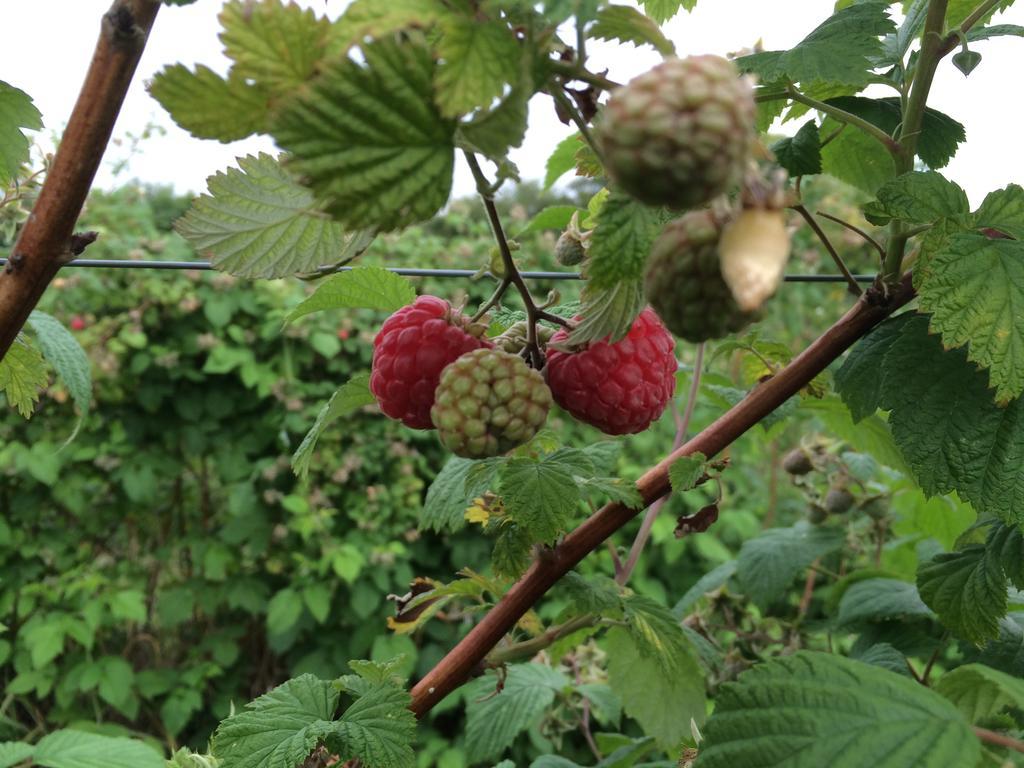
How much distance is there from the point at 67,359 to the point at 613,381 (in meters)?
0.62

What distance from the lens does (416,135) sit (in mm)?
389

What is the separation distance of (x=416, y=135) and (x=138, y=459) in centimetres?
262

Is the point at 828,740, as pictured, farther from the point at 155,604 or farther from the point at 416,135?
the point at 155,604

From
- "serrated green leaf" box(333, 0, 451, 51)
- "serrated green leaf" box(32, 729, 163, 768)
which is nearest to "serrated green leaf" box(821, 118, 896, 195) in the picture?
"serrated green leaf" box(333, 0, 451, 51)

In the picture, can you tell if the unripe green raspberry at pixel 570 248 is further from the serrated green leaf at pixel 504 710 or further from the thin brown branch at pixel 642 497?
the serrated green leaf at pixel 504 710

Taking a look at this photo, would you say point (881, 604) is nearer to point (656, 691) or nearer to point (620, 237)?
point (656, 691)

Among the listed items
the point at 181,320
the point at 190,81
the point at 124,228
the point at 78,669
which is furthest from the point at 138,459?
the point at 190,81

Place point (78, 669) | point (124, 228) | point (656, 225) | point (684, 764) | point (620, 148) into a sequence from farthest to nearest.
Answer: point (124, 228)
point (78, 669)
point (684, 764)
point (656, 225)
point (620, 148)

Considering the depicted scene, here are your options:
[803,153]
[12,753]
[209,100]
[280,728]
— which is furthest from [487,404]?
[12,753]

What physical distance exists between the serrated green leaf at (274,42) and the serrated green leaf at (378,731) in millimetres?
469

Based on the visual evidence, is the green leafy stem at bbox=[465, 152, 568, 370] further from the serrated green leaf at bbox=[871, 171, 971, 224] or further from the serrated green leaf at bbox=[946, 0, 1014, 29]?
the serrated green leaf at bbox=[946, 0, 1014, 29]

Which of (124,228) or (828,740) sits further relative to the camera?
(124,228)

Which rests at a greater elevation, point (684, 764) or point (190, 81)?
point (190, 81)

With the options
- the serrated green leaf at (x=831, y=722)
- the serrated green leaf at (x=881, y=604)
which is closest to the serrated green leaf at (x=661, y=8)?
the serrated green leaf at (x=831, y=722)
